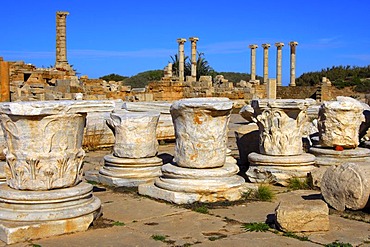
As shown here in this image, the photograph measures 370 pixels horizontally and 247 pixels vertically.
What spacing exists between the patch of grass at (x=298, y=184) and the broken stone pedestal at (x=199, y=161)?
104 cm

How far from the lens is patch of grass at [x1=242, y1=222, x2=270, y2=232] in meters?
5.12

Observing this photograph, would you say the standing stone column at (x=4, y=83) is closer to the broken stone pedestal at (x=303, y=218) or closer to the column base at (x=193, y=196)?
the column base at (x=193, y=196)

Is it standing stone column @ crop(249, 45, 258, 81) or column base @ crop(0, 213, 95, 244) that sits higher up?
standing stone column @ crop(249, 45, 258, 81)

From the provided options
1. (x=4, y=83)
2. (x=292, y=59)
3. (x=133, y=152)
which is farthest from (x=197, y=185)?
(x=292, y=59)

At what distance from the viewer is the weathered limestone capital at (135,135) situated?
7812mm

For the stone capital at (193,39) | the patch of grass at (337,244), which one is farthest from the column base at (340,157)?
the stone capital at (193,39)

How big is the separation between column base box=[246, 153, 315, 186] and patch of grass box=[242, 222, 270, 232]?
2.30 meters

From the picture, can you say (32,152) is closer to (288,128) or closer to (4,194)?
(4,194)

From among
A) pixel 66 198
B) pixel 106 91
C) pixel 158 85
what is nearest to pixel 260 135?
pixel 66 198

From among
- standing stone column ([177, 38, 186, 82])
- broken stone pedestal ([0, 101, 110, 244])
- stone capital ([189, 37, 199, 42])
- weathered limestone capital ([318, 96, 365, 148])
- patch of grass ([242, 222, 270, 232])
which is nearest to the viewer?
broken stone pedestal ([0, 101, 110, 244])

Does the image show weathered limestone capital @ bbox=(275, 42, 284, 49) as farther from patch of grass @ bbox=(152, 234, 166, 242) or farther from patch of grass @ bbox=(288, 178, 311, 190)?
patch of grass @ bbox=(152, 234, 166, 242)

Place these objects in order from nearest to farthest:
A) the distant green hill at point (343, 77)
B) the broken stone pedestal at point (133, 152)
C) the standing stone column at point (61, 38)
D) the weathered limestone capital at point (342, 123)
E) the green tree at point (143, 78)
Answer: the broken stone pedestal at point (133, 152) → the weathered limestone capital at point (342, 123) → the standing stone column at point (61, 38) → the distant green hill at point (343, 77) → the green tree at point (143, 78)

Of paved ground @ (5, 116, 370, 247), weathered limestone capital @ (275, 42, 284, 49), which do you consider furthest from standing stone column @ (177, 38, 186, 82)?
paved ground @ (5, 116, 370, 247)

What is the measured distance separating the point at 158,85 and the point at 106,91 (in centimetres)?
354
